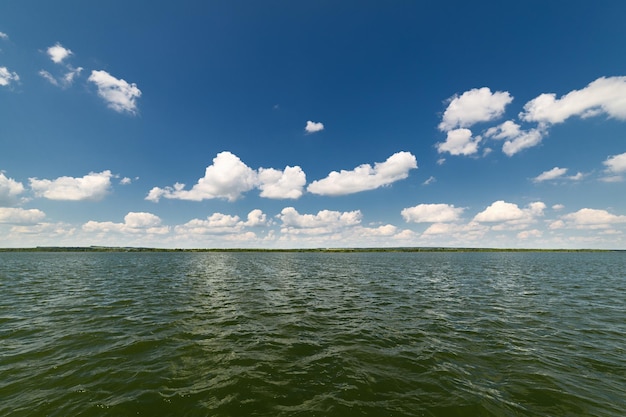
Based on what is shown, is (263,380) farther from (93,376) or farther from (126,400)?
(93,376)

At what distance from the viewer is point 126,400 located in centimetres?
1001

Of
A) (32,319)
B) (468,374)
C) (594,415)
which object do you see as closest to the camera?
(594,415)

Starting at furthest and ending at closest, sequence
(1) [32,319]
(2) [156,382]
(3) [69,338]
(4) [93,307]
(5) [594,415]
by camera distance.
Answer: (4) [93,307] → (1) [32,319] → (3) [69,338] → (2) [156,382] → (5) [594,415]

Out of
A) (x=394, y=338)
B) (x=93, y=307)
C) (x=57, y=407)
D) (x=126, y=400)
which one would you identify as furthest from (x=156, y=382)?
(x=93, y=307)

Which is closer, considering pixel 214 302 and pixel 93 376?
pixel 93 376

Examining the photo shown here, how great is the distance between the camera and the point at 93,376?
39.0ft

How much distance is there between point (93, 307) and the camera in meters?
25.0

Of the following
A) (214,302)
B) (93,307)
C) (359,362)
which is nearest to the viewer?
(359,362)

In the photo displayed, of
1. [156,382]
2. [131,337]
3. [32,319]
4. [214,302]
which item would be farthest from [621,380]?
[32,319]

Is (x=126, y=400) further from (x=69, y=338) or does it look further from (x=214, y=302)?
(x=214, y=302)

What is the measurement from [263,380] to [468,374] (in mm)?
9614

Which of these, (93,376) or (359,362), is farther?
(359,362)

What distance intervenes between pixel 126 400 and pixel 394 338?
47.4ft

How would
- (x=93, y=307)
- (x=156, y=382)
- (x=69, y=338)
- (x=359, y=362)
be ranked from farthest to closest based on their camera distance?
(x=93, y=307) → (x=69, y=338) → (x=359, y=362) → (x=156, y=382)
